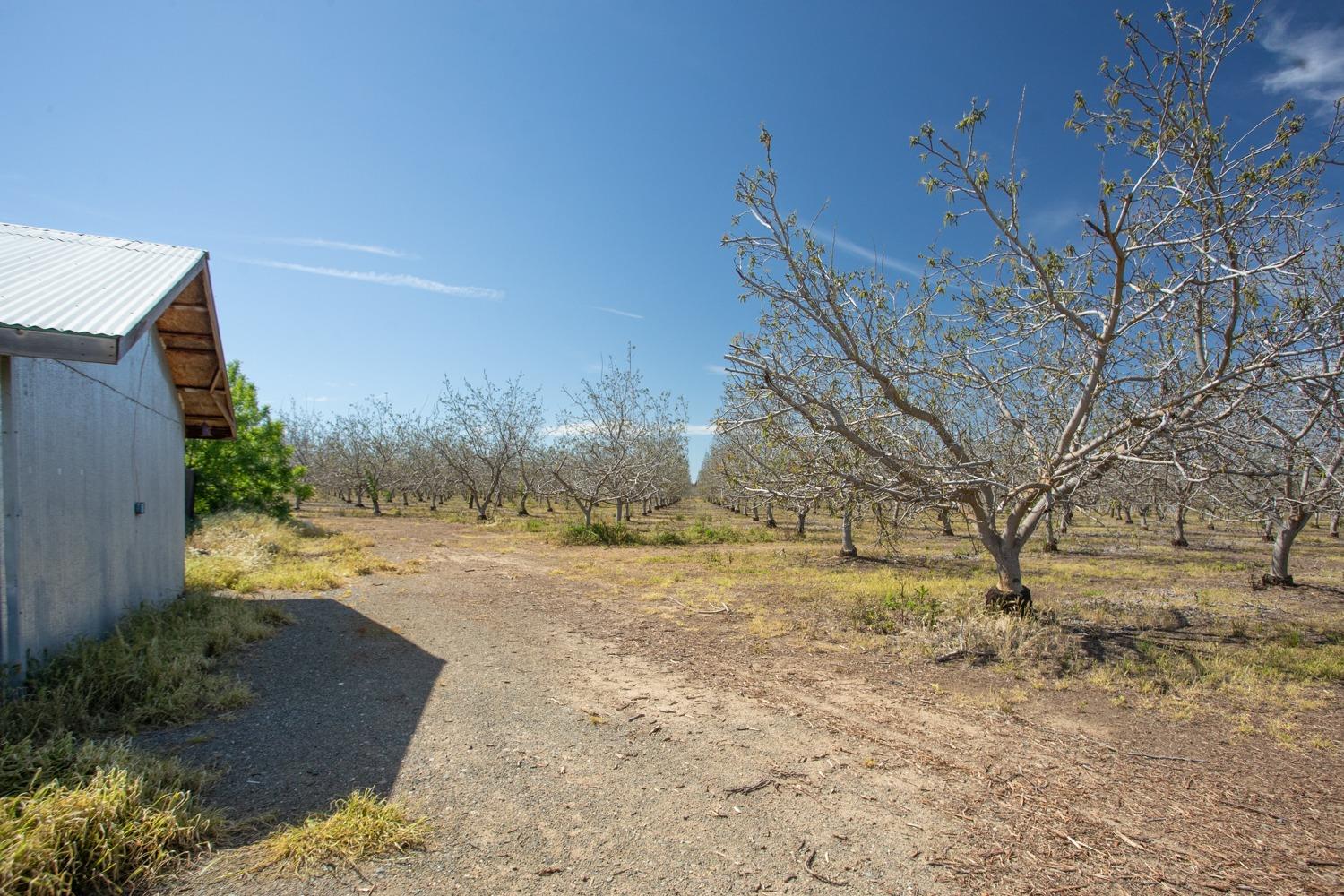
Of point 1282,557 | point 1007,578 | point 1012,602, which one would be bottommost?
point 1282,557

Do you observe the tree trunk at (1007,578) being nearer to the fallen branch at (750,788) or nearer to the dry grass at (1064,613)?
the dry grass at (1064,613)

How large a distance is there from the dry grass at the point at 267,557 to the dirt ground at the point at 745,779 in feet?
14.5

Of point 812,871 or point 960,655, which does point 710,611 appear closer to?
point 960,655

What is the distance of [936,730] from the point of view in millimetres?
5199

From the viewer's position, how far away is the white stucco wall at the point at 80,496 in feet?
15.2

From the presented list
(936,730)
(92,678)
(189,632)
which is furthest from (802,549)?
(92,678)

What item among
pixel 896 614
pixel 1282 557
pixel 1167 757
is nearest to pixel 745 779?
pixel 1167 757

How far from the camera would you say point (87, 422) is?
19.7 feet

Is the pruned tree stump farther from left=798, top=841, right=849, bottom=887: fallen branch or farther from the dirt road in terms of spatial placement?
left=798, top=841, right=849, bottom=887: fallen branch

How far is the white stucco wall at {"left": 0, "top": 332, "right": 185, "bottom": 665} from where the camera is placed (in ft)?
15.2

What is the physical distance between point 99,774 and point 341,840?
47.1 inches

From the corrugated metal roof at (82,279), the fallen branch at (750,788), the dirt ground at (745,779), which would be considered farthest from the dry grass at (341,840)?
the corrugated metal roof at (82,279)

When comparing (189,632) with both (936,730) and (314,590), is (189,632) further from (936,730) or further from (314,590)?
(936,730)

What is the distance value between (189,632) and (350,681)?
1938 millimetres
